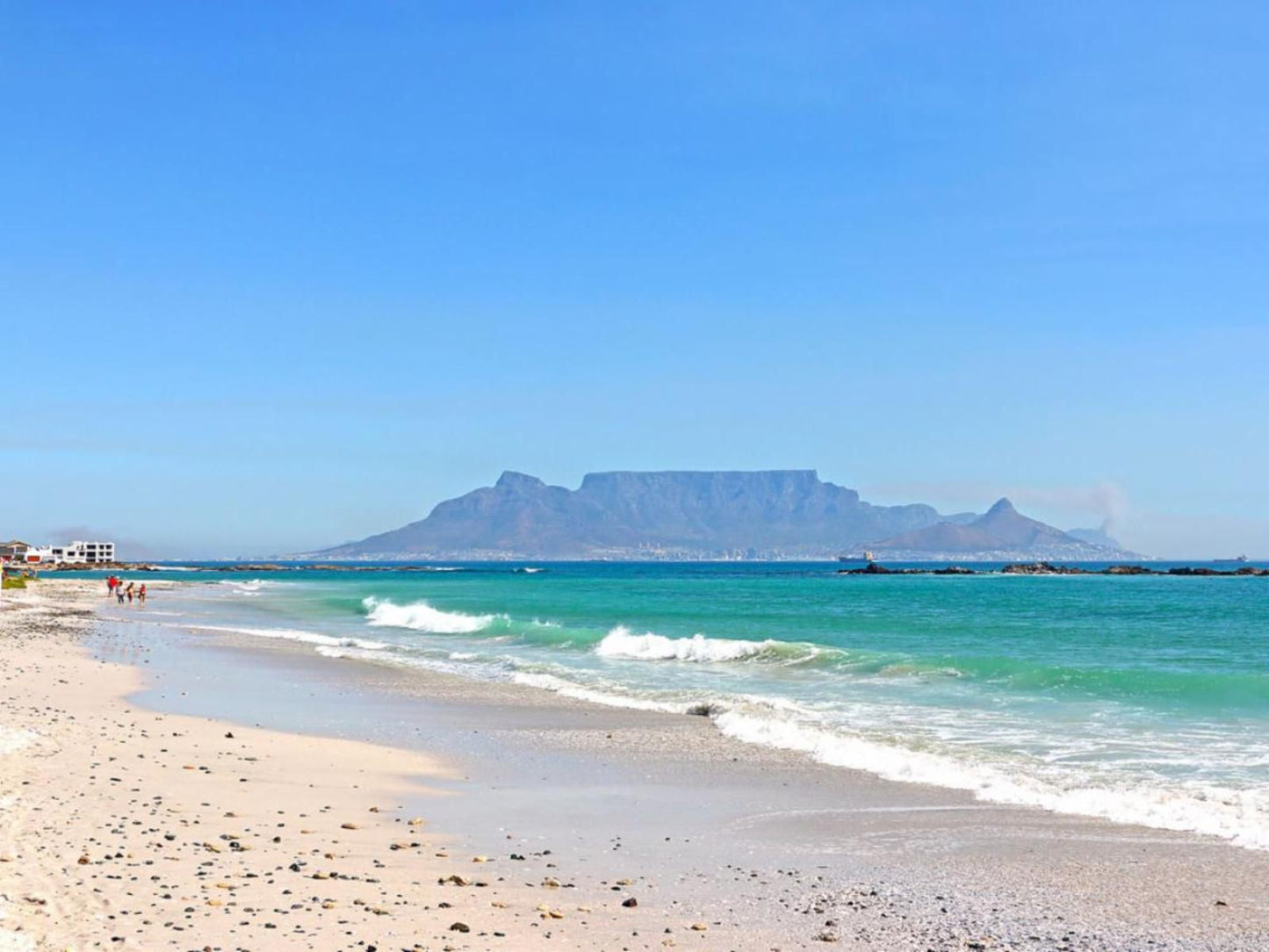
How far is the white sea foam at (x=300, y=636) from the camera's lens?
3741 centimetres

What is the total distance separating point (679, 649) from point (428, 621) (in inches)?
794

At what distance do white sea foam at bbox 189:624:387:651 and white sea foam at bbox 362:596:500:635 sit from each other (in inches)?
210

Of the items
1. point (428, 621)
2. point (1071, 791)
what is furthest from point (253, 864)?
point (428, 621)

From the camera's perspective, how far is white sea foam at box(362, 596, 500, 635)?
48.2 meters

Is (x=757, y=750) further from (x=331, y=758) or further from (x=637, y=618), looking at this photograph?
(x=637, y=618)

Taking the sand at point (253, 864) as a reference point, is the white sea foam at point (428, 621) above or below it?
below

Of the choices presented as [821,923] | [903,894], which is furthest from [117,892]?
[903,894]

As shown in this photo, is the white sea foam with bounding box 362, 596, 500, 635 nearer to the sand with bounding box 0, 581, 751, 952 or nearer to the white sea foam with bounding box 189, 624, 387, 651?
the white sea foam with bounding box 189, 624, 387, 651

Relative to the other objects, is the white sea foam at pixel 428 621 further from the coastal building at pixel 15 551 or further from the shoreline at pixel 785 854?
the coastal building at pixel 15 551

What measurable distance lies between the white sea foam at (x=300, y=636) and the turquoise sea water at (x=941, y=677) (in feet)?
0.59

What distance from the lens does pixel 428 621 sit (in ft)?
170

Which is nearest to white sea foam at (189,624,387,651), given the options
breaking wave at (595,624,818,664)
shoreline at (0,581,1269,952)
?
breaking wave at (595,624,818,664)

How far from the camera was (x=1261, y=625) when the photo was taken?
48.2m

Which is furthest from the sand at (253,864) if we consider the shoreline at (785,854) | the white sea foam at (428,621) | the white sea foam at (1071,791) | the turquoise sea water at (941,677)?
the white sea foam at (428,621)
